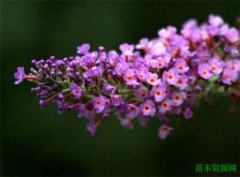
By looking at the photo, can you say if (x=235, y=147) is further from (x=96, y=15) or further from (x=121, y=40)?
(x=96, y=15)

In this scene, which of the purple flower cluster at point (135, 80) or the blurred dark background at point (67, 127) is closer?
the purple flower cluster at point (135, 80)

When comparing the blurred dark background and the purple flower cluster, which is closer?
the purple flower cluster

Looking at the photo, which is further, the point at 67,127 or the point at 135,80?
the point at 67,127

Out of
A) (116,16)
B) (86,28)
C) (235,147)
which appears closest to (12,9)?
(86,28)
